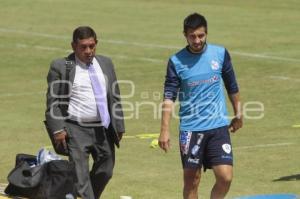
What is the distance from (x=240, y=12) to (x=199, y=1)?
368cm

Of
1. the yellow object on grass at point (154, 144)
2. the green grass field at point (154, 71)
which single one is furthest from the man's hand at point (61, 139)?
the yellow object on grass at point (154, 144)

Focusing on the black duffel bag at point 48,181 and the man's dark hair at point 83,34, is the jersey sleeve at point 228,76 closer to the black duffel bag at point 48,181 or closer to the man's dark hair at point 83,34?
the man's dark hair at point 83,34

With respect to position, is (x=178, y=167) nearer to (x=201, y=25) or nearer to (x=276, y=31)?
(x=201, y=25)

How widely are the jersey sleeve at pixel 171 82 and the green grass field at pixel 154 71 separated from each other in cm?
244

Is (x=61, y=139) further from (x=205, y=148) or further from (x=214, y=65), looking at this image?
(x=214, y=65)

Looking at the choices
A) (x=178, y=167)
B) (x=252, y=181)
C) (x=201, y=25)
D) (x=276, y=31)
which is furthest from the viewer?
(x=276, y=31)

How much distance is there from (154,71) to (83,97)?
45.6 feet

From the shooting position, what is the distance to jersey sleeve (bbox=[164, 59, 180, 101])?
12.0 meters

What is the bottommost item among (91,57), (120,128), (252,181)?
(252,181)

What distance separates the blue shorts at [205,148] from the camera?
471 inches

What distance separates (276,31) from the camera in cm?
3250

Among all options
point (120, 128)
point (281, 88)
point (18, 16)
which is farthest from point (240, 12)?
point (120, 128)

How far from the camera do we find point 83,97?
12.4 meters

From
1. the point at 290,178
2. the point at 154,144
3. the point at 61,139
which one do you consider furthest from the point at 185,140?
the point at 154,144
